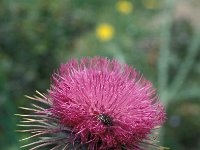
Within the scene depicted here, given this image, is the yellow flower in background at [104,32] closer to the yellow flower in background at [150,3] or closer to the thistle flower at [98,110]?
the yellow flower in background at [150,3]

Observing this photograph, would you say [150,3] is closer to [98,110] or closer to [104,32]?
[104,32]

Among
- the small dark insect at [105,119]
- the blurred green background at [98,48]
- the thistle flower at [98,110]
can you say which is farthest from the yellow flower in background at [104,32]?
the small dark insect at [105,119]

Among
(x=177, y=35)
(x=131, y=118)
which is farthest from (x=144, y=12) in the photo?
(x=131, y=118)

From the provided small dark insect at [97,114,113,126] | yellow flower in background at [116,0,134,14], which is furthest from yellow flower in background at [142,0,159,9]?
small dark insect at [97,114,113,126]

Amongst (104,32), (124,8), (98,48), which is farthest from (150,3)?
(98,48)

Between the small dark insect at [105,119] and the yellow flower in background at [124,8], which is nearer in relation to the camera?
the small dark insect at [105,119]

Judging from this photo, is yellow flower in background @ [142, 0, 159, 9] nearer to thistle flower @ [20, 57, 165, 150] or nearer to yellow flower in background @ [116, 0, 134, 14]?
yellow flower in background @ [116, 0, 134, 14]

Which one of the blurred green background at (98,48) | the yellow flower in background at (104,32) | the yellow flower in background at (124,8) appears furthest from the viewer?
the yellow flower in background at (124,8)
